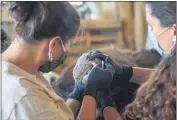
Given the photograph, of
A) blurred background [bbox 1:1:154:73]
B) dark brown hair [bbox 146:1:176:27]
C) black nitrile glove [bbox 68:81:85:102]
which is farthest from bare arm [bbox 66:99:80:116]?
dark brown hair [bbox 146:1:176:27]

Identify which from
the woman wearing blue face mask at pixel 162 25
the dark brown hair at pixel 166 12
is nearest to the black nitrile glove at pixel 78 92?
the woman wearing blue face mask at pixel 162 25

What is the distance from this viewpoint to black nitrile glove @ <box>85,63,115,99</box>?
32.8 inches

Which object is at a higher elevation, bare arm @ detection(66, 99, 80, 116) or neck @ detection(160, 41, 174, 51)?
neck @ detection(160, 41, 174, 51)

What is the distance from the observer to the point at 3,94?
747 mm

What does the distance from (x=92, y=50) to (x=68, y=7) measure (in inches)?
6.7

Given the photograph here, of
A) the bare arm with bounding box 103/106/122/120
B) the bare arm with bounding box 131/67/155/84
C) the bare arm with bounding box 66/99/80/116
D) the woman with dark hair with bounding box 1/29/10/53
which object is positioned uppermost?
the woman with dark hair with bounding box 1/29/10/53

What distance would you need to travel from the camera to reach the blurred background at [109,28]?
88 centimetres

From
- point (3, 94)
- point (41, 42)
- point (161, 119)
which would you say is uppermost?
point (41, 42)

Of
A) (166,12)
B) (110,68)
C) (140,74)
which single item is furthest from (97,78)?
(166,12)

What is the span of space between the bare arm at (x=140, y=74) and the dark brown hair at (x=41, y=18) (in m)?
0.27

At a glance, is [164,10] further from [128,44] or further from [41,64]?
[41,64]

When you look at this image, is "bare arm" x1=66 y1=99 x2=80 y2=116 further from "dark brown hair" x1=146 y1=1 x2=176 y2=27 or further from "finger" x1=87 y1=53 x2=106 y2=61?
"dark brown hair" x1=146 y1=1 x2=176 y2=27

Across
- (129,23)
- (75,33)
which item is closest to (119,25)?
(129,23)

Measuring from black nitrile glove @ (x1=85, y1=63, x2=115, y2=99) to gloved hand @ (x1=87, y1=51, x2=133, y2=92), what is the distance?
0.09 feet
